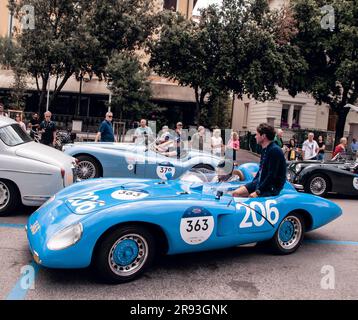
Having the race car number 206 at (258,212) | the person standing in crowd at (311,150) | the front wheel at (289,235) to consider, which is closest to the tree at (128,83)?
the person standing in crowd at (311,150)

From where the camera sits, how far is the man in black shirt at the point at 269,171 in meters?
5.01

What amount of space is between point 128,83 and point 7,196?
47.3 feet

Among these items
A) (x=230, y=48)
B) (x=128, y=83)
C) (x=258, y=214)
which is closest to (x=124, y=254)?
(x=258, y=214)

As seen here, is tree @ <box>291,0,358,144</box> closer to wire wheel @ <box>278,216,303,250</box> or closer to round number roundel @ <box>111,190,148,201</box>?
wire wheel @ <box>278,216,303,250</box>

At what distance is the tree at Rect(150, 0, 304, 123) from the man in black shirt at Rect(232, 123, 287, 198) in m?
11.4

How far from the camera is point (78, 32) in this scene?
62.4 feet

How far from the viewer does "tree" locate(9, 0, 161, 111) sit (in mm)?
18844

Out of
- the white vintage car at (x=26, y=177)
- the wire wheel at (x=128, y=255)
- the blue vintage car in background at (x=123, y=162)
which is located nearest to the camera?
the wire wheel at (x=128, y=255)

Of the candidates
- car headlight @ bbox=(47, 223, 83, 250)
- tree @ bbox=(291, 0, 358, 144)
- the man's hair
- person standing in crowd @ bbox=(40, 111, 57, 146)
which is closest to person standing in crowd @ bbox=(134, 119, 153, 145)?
person standing in crowd @ bbox=(40, 111, 57, 146)

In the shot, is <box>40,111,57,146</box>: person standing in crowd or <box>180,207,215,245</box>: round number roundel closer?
<box>180,207,215,245</box>: round number roundel

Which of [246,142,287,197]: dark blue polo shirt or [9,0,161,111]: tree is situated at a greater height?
[9,0,161,111]: tree

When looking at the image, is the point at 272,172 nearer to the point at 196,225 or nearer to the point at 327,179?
the point at 196,225

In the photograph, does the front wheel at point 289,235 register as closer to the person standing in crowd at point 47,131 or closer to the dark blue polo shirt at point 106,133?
the dark blue polo shirt at point 106,133

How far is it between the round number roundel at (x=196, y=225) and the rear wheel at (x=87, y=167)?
503 centimetres
